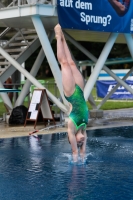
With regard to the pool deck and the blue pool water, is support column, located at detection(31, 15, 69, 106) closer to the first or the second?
the pool deck

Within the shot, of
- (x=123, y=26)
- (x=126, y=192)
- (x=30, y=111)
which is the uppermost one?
(x=123, y=26)

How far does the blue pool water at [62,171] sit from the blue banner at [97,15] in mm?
4345

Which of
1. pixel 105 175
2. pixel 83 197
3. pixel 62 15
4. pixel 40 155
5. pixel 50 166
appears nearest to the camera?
pixel 83 197

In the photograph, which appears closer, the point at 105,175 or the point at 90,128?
the point at 105,175

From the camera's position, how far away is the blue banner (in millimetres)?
16297

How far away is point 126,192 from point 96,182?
786 mm

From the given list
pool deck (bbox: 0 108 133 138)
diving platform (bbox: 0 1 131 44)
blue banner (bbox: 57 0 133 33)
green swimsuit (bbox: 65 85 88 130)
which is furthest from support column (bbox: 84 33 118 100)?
green swimsuit (bbox: 65 85 88 130)

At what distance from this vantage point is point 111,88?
35406 millimetres

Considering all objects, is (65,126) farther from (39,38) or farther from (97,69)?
(39,38)

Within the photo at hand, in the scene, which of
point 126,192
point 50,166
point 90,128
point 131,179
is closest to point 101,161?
point 50,166

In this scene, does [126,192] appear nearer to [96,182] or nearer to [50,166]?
[96,182]

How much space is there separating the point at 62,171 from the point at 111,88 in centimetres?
2622

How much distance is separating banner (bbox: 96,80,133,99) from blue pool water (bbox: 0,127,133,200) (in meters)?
21.2

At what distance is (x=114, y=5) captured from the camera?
695 inches
